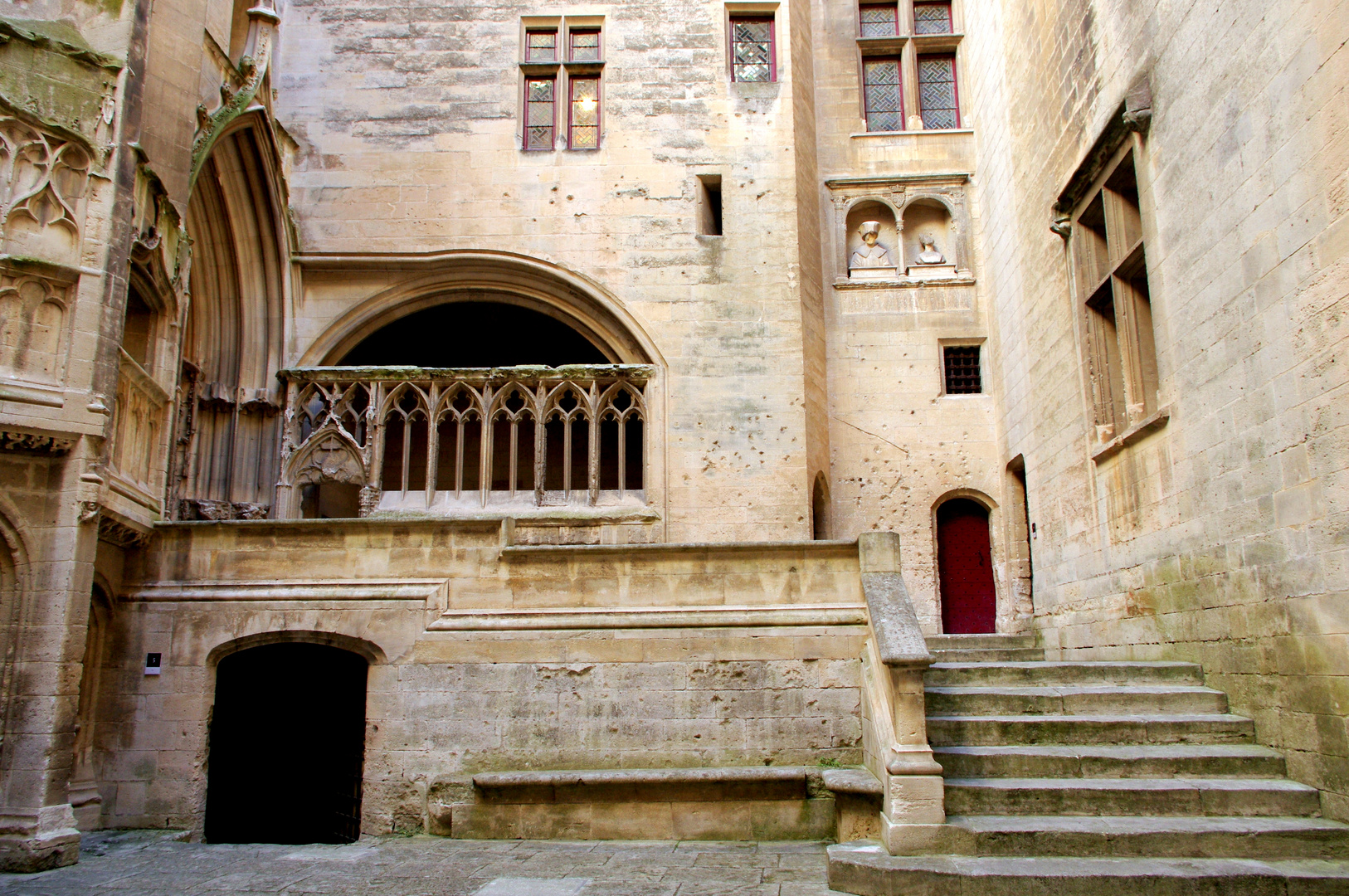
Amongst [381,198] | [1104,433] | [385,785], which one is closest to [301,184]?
[381,198]

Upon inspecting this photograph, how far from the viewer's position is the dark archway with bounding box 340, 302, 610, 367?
12586 millimetres

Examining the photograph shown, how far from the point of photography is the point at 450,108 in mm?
10914

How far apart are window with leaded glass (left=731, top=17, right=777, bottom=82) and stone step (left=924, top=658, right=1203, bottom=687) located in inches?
280

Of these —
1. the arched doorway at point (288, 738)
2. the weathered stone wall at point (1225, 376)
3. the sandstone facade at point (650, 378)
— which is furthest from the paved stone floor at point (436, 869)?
the weathered stone wall at point (1225, 376)

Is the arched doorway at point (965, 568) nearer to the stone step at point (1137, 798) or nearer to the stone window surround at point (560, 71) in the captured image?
the stone step at point (1137, 798)

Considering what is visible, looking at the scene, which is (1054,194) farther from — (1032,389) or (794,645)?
(794,645)

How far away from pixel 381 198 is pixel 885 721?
7.86m

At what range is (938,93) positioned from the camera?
12.1 metres

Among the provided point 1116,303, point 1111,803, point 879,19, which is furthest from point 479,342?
point 1111,803

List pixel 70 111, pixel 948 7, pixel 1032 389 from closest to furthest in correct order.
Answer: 1. pixel 70 111
2. pixel 1032 389
3. pixel 948 7

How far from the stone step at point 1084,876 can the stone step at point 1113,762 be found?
0.71 meters

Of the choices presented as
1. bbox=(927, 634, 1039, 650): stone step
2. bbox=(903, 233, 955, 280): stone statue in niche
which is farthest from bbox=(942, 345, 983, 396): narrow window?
bbox=(927, 634, 1039, 650): stone step

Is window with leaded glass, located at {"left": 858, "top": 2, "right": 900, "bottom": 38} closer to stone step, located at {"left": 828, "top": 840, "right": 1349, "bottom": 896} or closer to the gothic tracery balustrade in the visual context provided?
the gothic tracery balustrade

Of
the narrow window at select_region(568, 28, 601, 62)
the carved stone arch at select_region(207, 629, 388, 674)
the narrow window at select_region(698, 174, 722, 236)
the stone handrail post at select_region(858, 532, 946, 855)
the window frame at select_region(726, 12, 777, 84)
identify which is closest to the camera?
the stone handrail post at select_region(858, 532, 946, 855)
